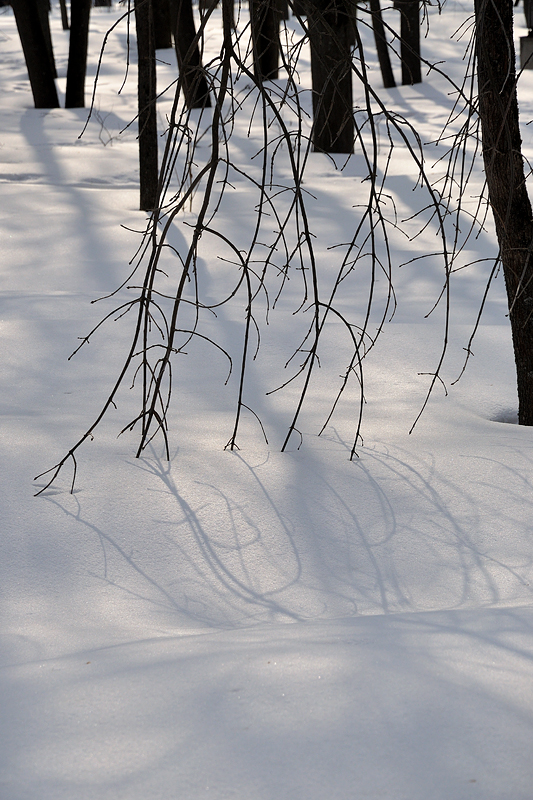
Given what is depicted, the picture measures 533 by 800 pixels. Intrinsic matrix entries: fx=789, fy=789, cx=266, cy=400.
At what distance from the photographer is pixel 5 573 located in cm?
180

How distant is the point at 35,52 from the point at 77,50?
2.18 feet

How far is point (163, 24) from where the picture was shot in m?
12.3

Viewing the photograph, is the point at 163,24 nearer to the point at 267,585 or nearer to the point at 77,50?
the point at 77,50

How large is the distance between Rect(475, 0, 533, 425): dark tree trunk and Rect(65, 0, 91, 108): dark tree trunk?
828cm

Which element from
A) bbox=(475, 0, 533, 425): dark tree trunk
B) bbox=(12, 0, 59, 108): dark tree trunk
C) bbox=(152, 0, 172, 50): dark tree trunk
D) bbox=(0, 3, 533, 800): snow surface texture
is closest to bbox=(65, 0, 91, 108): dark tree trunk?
bbox=(12, 0, 59, 108): dark tree trunk

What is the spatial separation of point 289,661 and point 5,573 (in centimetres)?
79

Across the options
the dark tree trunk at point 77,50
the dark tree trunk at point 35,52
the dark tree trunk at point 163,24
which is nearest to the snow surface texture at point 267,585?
the dark tree trunk at point 35,52

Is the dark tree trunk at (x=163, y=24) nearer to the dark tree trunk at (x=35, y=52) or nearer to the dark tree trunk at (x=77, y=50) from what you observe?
the dark tree trunk at (x=77, y=50)

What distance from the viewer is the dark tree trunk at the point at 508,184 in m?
2.54

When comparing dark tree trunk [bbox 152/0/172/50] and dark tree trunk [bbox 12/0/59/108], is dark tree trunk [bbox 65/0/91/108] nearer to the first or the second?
dark tree trunk [bbox 12/0/59/108]

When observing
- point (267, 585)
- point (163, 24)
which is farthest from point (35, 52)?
point (267, 585)

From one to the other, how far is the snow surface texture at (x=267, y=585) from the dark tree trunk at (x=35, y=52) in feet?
21.4

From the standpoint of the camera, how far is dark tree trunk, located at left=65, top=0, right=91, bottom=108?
9.65 meters

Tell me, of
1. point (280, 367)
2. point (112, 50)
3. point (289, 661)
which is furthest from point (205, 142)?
point (289, 661)
